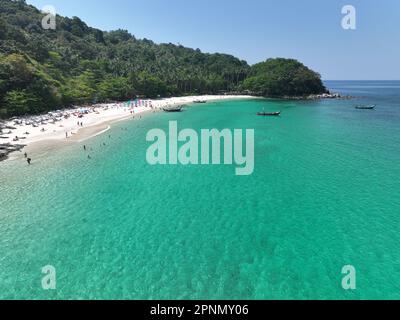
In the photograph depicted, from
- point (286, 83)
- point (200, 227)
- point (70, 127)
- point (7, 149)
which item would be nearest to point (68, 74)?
point (70, 127)

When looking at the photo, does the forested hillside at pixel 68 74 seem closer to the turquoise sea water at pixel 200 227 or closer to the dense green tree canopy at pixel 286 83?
the dense green tree canopy at pixel 286 83

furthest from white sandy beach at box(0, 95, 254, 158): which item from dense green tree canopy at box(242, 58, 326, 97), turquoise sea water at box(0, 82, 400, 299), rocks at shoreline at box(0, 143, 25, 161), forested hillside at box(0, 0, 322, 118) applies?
dense green tree canopy at box(242, 58, 326, 97)

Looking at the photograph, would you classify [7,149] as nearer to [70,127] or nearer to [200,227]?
[70,127]

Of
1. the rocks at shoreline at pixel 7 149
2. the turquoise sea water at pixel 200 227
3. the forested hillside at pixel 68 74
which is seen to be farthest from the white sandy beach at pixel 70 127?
the turquoise sea water at pixel 200 227
